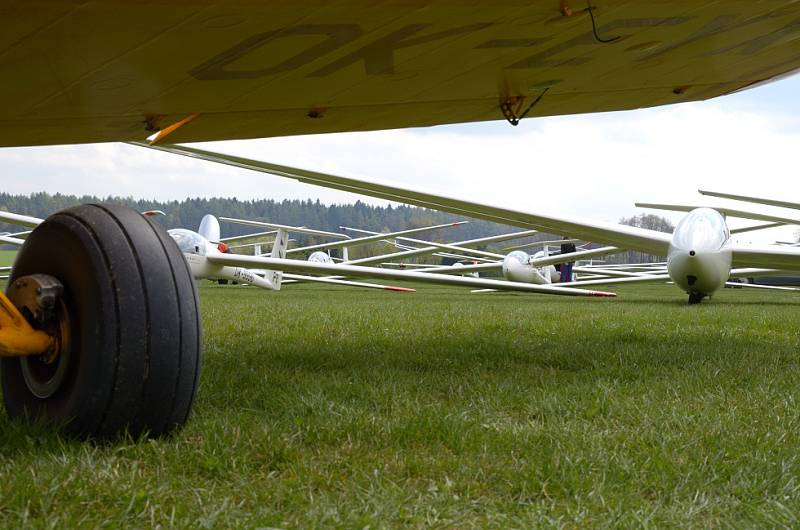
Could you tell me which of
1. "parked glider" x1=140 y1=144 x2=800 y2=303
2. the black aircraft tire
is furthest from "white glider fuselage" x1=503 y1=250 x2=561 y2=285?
the black aircraft tire

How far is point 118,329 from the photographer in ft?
6.93

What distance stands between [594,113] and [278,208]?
507 feet

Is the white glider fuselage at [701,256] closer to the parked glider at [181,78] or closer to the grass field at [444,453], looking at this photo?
the grass field at [444,453]

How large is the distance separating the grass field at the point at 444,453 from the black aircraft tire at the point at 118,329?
0.09 meters

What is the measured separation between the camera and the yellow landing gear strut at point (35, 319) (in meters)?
2.11

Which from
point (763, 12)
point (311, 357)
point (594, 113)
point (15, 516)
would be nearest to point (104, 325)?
point (15, 516)

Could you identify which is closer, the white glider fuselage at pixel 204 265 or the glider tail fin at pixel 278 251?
the white glider fuselage at pixel 204 265

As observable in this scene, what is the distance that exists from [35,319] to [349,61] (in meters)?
1.39

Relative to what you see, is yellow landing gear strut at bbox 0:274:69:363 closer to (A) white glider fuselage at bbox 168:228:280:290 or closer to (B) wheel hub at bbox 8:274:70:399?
(B) wheel hub at bbox 8:274:70:399

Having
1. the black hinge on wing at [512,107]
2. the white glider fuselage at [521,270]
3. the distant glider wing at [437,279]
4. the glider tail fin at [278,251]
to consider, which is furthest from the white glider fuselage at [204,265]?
the black hinge on wing at [512,107]

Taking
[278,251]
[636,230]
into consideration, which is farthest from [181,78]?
[278,251]

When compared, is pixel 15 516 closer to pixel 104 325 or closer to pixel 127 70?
pixel 104 325

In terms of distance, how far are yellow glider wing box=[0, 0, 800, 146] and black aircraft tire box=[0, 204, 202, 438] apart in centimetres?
55

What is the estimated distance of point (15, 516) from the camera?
1.62 meters
